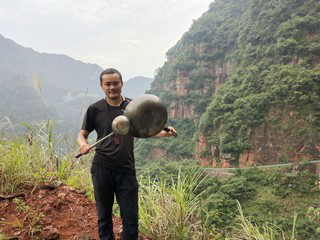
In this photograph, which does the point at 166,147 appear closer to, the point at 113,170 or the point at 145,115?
the point at 113,170

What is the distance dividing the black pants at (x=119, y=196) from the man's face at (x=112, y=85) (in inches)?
17.4

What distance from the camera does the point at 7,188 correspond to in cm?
206

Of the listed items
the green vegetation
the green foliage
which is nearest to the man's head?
the green vegetation

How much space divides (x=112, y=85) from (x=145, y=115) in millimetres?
459

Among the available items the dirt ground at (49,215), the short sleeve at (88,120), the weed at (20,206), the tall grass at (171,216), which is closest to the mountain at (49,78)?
the dirt ground at (49,215)

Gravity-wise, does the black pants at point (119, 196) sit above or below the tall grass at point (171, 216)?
above

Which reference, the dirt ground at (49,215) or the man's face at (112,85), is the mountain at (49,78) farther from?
the man's face at (112,85)

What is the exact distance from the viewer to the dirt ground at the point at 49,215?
5.43 feet

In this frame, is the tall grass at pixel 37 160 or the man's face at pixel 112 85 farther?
the tall grass at pixel 37 160

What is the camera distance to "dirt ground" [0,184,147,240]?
1.65 metres

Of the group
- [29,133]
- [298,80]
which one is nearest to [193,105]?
[298,80]

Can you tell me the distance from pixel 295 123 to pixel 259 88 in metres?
6.14

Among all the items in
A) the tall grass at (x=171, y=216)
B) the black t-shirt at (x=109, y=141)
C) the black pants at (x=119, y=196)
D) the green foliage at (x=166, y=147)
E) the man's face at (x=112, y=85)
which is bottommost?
the green foliage at (x=166, y=147)

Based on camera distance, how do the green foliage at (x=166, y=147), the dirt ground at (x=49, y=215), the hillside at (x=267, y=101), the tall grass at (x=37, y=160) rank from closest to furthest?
1. the dirt ground at (x=49, y=215)
2. the tall grass at (x=37, y=160)
3. the hillside at (x=267, y=101)
4. the green foliage at (x=166, y=147)
